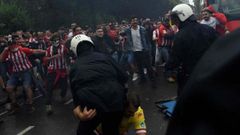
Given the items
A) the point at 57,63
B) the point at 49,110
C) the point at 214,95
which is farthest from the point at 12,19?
the point at 214,95

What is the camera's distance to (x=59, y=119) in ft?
25.7

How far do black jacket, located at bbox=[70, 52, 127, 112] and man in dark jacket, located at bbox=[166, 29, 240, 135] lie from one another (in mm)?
2559

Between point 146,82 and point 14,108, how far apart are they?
3411 mm

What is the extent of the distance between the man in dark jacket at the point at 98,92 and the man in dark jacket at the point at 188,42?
112 centimetres

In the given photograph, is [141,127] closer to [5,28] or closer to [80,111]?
[80,111]

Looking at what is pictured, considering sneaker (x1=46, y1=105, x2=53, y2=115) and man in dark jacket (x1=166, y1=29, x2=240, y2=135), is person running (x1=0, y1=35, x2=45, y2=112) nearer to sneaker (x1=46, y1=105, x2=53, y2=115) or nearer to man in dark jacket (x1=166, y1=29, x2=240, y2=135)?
sneaker (x1=46, y1=105, x2=53, y2=115)

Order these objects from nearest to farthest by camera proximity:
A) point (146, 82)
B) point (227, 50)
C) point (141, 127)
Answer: point (227, 50) → point (141, 127) → point (146, 82)

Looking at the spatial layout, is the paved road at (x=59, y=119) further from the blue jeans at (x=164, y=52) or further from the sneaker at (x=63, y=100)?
the blue jeans at (x=164, y=52)

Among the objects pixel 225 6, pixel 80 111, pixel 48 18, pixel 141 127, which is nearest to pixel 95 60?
pixel 80 111

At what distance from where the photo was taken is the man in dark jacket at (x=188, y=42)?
4.73 meters

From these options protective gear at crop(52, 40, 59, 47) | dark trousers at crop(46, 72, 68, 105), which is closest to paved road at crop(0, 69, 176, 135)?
dark trousers at crop(46, 72, 68, 105)

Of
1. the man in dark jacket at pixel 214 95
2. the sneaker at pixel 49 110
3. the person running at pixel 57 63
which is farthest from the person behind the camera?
the person running at pixel 57 63

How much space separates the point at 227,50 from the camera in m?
0.96

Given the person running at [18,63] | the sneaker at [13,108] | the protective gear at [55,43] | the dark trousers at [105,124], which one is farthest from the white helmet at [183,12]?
the sneaker at [13,108]
